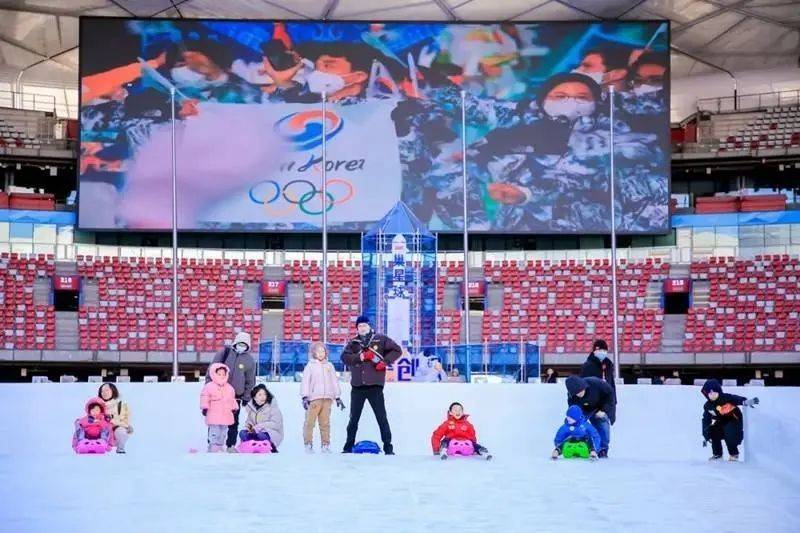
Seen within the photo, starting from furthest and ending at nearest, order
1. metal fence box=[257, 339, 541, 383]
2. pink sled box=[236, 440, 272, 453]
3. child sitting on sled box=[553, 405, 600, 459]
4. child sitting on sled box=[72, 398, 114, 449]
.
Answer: metal fence box=[257, 339, 541, 383] → pink sled box=[236, 440, 272, 453] → child sitting on sled box=[72, 398, 114, 449] → child sitting on sled box=[553, 405, 600, 459]

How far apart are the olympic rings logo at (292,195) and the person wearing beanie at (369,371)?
29179mm

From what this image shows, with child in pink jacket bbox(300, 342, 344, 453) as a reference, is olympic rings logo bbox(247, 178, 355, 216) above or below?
above

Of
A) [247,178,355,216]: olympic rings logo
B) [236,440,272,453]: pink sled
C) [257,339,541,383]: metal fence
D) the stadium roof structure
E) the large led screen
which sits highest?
the stadium roof structure

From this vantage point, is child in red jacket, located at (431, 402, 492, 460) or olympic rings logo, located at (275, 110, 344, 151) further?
olympic rings logo, located at (275, 110, 344, 151)

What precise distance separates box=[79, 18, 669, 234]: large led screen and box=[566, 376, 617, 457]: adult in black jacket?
94.1ft

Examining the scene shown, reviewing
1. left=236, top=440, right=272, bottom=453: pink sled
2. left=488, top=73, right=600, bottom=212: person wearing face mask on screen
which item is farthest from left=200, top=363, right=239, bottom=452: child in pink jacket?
left=488, top=73, right=600, bottom=212: person wearing face mask on screen

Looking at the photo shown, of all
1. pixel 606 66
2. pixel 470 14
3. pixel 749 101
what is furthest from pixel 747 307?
pixel 470 14

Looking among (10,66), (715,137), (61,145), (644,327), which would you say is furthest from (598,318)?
(10,66)

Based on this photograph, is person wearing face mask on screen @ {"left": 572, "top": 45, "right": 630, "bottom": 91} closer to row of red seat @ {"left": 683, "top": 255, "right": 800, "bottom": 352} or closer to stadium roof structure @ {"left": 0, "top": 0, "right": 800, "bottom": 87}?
stadium roof structure @ {"left": 0, "top": 0, "right": 800, "bottom": 87}

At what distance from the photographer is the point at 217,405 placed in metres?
16.8

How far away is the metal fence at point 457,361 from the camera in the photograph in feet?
78.9

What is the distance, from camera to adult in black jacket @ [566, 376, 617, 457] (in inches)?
658

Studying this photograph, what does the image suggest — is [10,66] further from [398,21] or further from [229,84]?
[398,21]

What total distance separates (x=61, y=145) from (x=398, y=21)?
13.1 m
